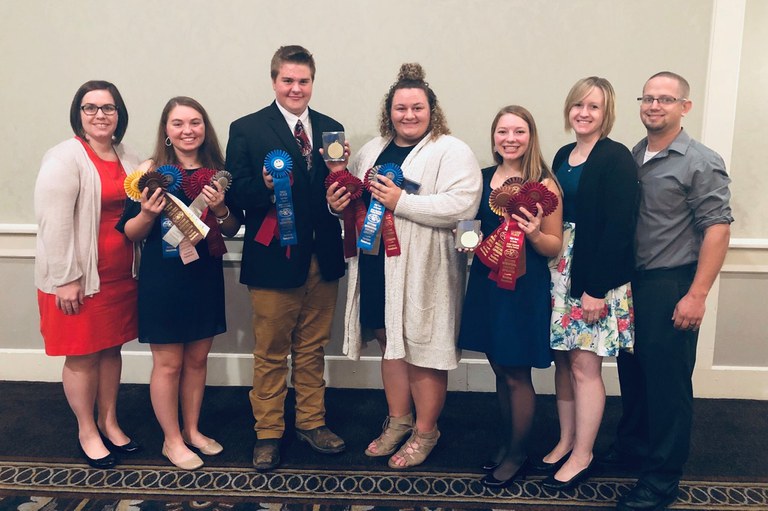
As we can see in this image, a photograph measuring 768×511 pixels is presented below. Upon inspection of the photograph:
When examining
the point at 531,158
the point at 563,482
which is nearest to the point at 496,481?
the point at 563,482

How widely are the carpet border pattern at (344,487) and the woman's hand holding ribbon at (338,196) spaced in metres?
1.04

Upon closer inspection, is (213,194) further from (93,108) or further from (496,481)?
(496,481)

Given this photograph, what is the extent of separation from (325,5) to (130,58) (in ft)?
3.38

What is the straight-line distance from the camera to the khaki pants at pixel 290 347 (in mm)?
2057

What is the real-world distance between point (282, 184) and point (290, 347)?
72 centimetres

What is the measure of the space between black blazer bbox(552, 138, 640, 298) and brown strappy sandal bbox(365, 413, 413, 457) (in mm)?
930

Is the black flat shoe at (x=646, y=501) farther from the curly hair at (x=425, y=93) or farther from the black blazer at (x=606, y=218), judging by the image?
the curly hair at (x=425, y=93)

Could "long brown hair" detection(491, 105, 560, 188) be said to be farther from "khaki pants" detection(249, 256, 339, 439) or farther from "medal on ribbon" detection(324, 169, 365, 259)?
"khaki pants" detection(249, 256, 339, 439)

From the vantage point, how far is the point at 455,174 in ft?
6.11

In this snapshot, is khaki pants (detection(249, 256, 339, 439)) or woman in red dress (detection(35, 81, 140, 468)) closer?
woman in red dress (detection(35, 81, 140, 468))

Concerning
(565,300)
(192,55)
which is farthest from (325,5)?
(565,300)

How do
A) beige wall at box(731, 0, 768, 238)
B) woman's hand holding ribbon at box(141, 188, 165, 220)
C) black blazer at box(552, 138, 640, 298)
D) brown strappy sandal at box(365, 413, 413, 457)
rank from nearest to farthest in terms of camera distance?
black blazer at box(552, 138, 640, 298) < woman's hand holding ribbon at box(141, 188, 165, 220) < brown strappy sandal at box(365, 413, 413, 457) < beige wall at box(731, 0, 768, 238)

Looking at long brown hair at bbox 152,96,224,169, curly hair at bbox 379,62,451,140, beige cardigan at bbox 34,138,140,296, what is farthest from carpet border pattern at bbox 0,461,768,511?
curly hair at bbox 379,62,451,140

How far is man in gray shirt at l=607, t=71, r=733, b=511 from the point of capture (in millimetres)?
1716
